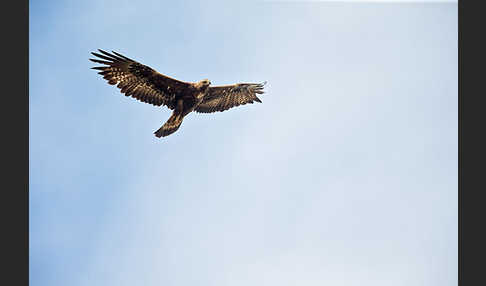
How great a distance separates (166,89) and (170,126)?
0.77 metres

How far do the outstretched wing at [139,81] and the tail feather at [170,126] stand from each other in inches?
10.7

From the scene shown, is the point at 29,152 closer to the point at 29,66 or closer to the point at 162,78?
the point at 29,66

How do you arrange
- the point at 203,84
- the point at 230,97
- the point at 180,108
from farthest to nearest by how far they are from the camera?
the point at 230,97 < the point at 180,108 < the point at 203,84

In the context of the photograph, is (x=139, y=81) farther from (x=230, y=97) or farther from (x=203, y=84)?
(x=230, y=97)

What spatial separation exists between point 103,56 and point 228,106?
9.07 feet

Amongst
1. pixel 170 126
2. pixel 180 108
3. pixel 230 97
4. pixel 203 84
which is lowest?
pixel 170 126

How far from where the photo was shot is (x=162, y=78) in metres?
8.51

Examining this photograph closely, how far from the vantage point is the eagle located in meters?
8.45

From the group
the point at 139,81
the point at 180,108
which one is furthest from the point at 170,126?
the point at 139,81

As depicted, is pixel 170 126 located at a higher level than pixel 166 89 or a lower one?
lower

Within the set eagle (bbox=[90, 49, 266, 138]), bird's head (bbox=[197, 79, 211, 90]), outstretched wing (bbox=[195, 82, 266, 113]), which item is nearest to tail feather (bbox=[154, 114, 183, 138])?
eagle (bbox=[90, 49, 266, 138])

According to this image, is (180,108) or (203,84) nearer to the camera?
(203,84)

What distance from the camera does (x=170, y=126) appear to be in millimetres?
8945

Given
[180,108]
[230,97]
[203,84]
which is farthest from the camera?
[230,97]
